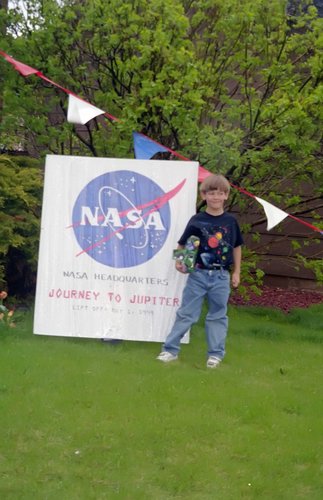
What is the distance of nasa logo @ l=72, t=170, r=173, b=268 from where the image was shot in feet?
18.8

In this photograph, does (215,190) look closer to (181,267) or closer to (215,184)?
(215,184)

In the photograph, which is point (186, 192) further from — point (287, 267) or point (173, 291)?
point (287, 267)

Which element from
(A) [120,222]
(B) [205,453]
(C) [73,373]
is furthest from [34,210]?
(B) [205,453]

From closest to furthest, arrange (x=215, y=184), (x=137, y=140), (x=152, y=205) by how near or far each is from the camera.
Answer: (x=215, y=184) < (x=152, y=205) < (x=137, y=140)

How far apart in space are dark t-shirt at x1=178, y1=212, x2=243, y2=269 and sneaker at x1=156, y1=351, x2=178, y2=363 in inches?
28.0

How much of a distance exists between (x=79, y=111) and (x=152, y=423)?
110 inches

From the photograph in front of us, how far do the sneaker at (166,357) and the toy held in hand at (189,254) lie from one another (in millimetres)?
658

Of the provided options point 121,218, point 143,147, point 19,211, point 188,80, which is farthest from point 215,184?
point 19,211

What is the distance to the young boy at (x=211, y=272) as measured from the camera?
17.6 feet

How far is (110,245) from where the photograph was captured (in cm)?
574

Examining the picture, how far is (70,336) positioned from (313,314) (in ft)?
11.6

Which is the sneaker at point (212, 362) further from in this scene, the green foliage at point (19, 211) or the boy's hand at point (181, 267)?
the green foliage at point (19, 211)

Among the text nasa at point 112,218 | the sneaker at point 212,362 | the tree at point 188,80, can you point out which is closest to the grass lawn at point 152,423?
the sneaker at point 212,362

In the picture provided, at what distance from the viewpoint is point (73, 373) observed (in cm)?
492
